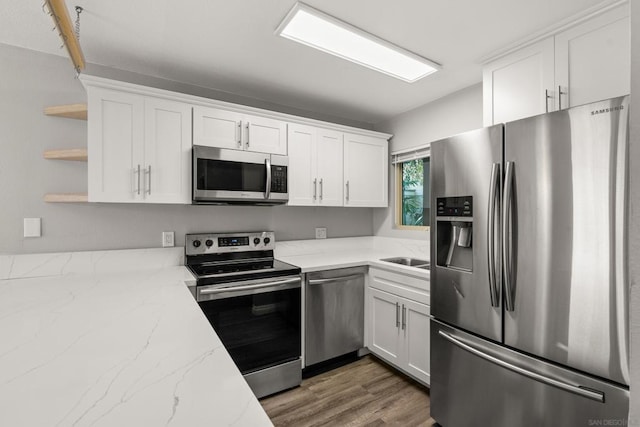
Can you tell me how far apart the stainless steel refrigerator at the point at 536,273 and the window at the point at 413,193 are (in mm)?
1224

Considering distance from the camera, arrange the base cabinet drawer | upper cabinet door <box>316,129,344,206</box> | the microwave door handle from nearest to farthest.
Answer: the base cabinet drawer
the microwave door handle
upper cabinet door <box>316,129,344,206</box>

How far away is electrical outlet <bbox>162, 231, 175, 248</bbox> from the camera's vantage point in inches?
94.5

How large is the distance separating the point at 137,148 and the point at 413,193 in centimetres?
249

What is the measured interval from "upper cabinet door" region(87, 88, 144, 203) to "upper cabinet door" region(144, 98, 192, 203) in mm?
48

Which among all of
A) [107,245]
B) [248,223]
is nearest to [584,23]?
[248,223]

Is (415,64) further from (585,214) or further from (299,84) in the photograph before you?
(585,214)

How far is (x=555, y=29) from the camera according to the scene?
68.2 inches

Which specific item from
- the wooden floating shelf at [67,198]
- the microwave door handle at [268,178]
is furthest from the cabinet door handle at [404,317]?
the wooden floating shelf at [67,198]

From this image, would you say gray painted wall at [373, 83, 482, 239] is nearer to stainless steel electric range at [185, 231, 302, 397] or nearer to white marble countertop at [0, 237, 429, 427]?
stainless steel electric range at [185, 231, 302, 397]

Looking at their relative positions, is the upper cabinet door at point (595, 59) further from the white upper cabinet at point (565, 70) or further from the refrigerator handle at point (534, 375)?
the refrigerator handle at point (534, 375)

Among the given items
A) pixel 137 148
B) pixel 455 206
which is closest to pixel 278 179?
pixel 137 148

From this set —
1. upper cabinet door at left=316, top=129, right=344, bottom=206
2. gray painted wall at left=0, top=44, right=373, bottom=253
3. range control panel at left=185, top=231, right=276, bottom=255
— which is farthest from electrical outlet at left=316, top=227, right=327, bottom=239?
gray painted wall at left=0, top=44, right=373, bottom=253

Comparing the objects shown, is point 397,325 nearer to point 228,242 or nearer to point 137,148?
point 228,242

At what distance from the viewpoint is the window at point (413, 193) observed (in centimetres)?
305
